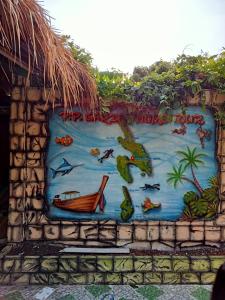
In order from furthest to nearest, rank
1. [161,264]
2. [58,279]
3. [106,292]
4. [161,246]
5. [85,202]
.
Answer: [85,202]
[161,246]
[161,264]
[58,279]
[106,292]

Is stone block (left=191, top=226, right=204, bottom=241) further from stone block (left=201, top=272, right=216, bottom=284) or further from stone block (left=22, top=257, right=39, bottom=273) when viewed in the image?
stone block (left=22, top=257, right=39, bottom=273)

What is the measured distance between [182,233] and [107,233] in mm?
1071

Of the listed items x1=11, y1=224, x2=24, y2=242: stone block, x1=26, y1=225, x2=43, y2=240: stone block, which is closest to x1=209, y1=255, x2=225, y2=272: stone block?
x1=26, y1=225, x2=43, y2=240: stone block

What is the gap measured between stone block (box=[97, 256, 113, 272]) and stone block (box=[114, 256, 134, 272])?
6 cm

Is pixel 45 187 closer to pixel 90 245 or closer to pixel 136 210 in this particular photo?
pixel 90 245

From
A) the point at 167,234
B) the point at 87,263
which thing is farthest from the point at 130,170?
the point at 87,263

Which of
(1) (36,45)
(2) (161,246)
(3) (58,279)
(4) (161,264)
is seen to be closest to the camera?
(1) (36,45)

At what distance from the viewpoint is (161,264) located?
4.56 m

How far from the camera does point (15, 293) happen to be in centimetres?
416

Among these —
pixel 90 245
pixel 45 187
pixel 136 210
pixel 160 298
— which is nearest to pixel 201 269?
pixel 160 298

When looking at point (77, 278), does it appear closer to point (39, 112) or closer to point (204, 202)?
point (204, 202)

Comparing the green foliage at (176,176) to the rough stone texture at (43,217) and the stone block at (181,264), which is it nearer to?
the rough stone texture at (43,217)

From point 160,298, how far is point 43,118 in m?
2.87

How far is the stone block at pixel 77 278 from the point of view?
4445 mm
